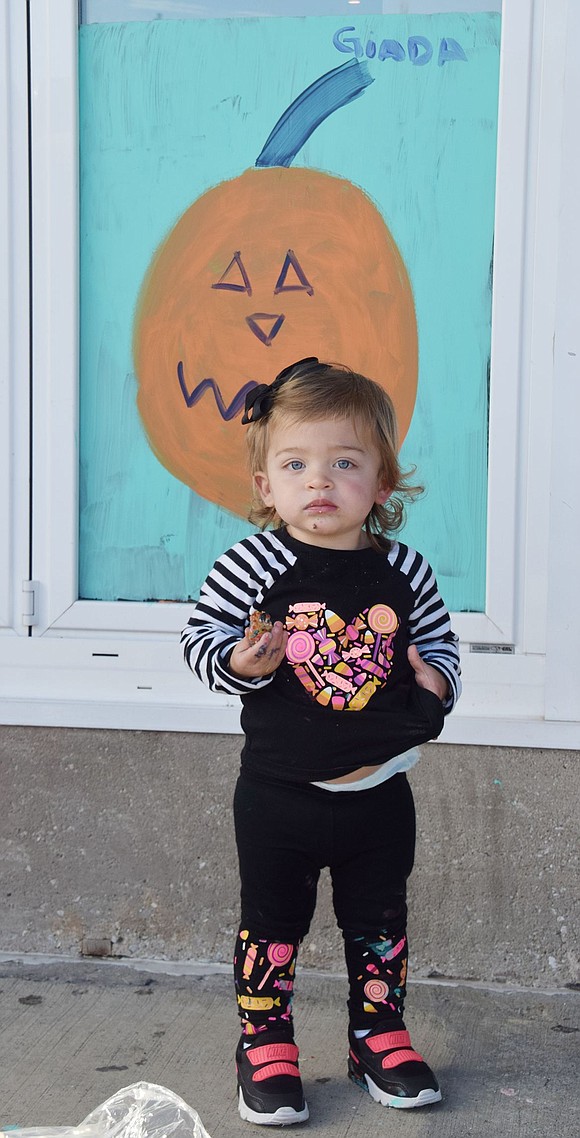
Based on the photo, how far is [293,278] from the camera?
3.12 m

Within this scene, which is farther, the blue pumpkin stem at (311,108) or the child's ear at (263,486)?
the blue pumpkin stem at (311,108)

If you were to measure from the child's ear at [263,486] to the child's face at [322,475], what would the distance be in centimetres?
5

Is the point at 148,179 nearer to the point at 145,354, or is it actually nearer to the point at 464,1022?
the point at 145,354

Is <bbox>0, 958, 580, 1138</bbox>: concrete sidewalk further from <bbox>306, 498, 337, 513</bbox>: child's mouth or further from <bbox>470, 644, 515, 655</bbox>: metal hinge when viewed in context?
<bbox>306, 498, 337, 513</bbox>: child's mouth

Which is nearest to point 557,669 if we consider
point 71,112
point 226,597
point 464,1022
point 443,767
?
point 443,767

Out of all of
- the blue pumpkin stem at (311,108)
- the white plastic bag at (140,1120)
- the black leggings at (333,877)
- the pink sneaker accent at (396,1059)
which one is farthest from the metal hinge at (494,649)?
the white plastic bag at (140,1120)

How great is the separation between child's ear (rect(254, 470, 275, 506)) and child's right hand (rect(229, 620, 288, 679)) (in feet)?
0.90

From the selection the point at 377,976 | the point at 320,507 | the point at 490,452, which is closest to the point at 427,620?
the point at 320,507

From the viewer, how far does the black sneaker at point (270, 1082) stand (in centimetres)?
232

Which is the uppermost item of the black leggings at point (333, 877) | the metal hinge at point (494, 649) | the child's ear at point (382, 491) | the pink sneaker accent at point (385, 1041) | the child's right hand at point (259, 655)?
the child's ear at point (382, 491)

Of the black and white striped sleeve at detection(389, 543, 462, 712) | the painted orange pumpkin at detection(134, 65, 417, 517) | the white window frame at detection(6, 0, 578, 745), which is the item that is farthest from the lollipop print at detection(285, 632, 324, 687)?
the painted orange pumpkin at detection(134, 65, 417, 517)

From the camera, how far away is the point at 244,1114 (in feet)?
7.69

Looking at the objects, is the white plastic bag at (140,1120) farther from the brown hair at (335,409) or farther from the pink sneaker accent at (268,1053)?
the brown hair at (335,409)

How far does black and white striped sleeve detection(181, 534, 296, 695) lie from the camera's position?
2.25 metres
